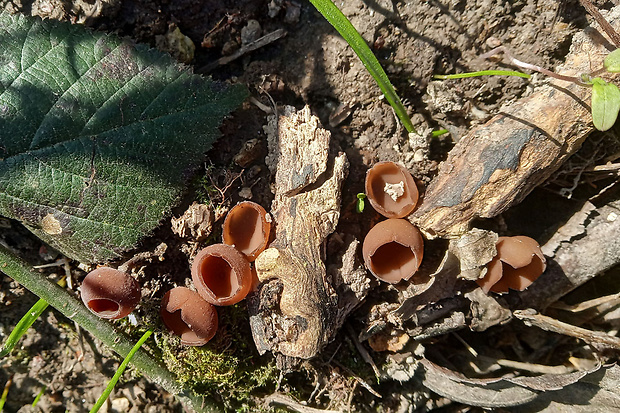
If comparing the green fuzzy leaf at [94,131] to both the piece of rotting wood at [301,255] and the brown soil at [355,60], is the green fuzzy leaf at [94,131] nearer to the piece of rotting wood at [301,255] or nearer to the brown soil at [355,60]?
the brown soil at [355,60]

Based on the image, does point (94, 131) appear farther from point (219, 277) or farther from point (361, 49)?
point (361, 49)

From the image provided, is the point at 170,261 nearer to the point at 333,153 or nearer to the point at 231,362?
the point at 231,362

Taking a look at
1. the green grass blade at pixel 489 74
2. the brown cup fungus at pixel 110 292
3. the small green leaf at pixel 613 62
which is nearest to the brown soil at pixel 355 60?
the green grass blade at pixel 489 74

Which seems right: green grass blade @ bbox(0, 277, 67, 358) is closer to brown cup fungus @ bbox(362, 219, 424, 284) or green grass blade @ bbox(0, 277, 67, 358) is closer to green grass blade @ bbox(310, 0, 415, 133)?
brown cup fungus @ bbox(362, 219, 424, 284)

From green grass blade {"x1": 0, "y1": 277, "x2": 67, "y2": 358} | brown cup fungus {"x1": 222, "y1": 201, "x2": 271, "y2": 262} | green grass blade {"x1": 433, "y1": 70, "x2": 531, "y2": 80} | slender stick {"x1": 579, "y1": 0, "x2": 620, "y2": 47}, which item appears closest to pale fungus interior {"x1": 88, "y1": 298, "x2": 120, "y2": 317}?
green grass blade {"x1": 0, "y1": 277, "x2": 67, "y2": 358}

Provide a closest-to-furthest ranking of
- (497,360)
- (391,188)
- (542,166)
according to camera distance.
→ 1. (542,166)
2. (391,188)
3. (497,360)

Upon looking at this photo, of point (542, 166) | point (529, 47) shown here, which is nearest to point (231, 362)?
point (542, 166)
